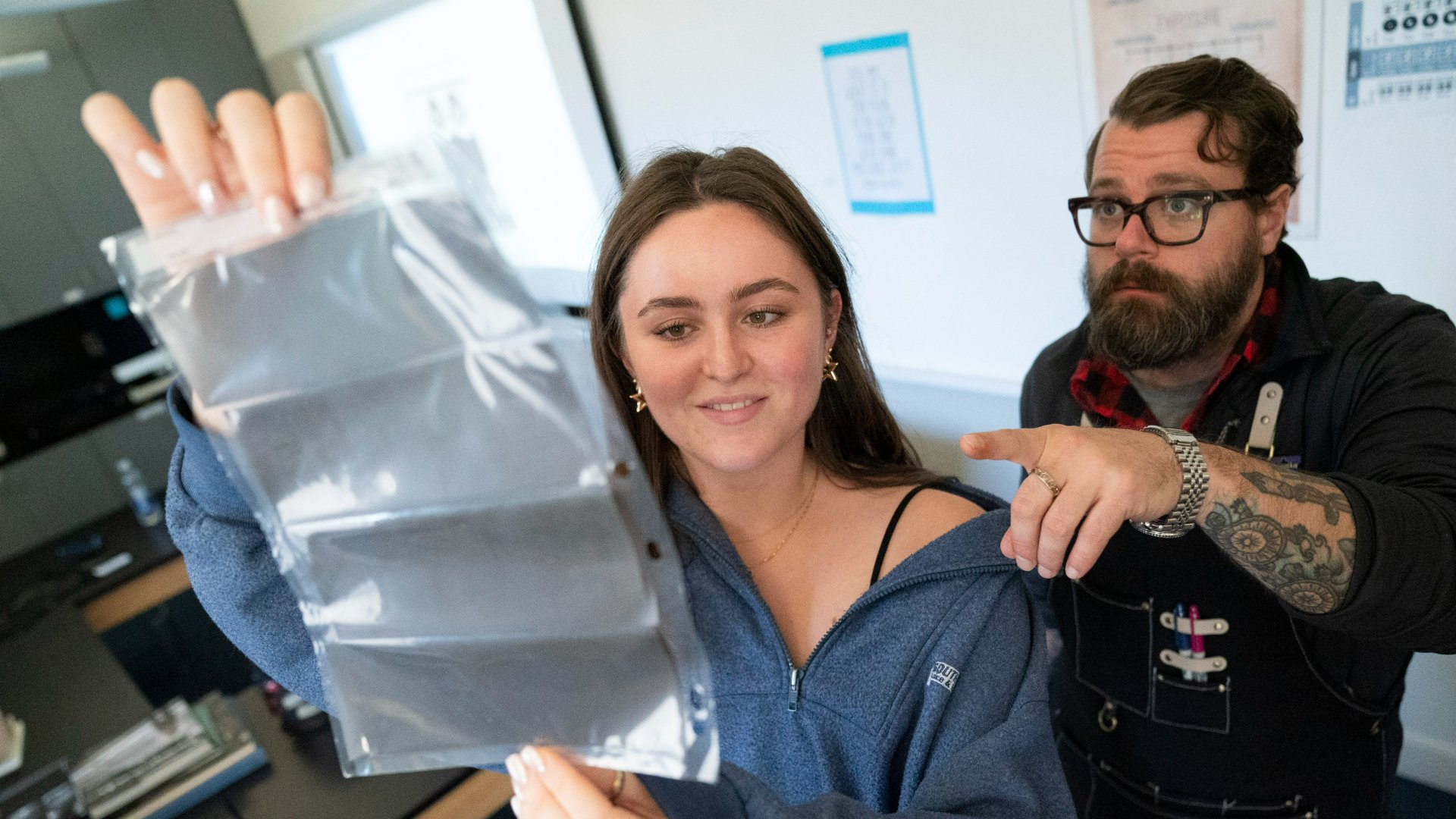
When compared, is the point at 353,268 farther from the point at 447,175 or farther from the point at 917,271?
the point at 917,271

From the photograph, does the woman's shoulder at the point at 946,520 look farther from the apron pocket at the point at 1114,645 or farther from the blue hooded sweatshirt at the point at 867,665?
the apron pocket at the point at 1114,645

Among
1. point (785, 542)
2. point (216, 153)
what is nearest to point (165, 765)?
point (785, 542)

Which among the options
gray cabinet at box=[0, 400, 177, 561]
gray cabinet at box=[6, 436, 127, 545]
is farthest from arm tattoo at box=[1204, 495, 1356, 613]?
gray cabinet at box=[6, 436, 127, 545]

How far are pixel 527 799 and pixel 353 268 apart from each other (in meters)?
0.35

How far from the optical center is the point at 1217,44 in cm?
162

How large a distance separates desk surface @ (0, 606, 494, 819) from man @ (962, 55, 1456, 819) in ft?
3.79

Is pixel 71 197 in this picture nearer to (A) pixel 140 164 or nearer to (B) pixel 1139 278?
(A) pixel 140 164

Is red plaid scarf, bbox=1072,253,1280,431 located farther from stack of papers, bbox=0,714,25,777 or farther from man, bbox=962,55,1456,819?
stack of papers, bbox=0,714,25,777

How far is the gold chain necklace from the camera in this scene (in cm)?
110

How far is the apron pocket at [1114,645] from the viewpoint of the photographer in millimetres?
1247

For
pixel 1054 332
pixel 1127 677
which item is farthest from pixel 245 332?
pixel 1054 332

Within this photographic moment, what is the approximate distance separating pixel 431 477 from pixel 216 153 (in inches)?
9.1

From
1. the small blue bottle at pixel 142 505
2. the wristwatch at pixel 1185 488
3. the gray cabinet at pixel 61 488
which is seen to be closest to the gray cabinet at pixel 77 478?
the gray cabinet at pixel 61 488

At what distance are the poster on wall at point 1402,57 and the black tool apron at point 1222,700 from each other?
2.24ft
